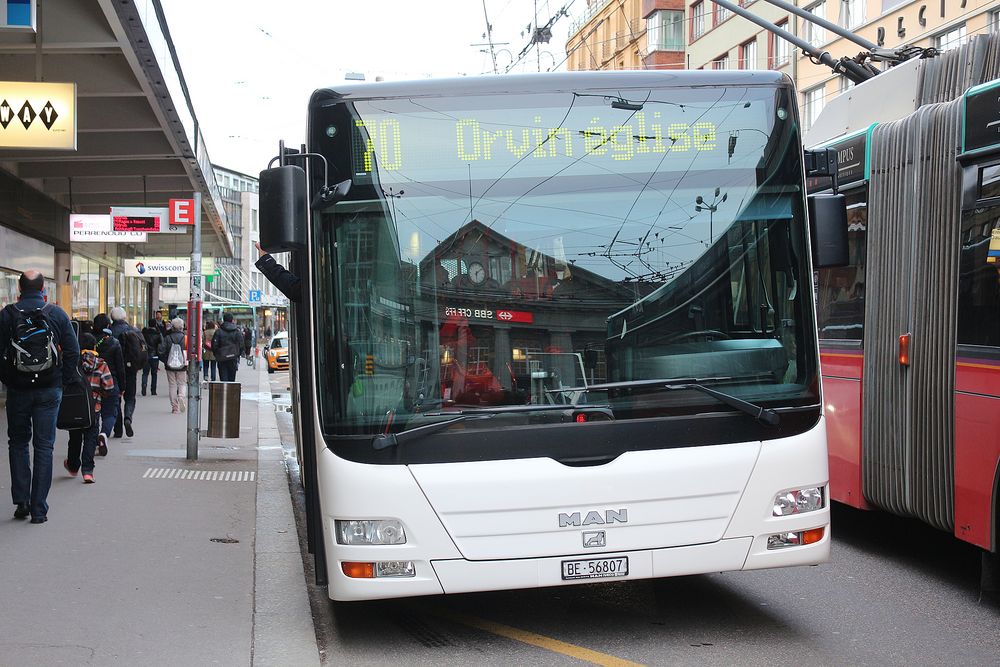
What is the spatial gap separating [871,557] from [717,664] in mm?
3047

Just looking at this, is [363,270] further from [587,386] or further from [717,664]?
[717,664]

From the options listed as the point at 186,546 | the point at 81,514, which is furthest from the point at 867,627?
the point at 81,514

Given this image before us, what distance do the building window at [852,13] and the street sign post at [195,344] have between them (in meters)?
27.5

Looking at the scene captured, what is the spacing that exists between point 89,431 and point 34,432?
7.61 feet

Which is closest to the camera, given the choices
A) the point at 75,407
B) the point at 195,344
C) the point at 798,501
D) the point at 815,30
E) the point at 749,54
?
the point at 798,501

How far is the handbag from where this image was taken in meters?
9.91

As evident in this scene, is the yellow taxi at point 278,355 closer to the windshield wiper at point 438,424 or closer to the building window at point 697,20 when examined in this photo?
the building window at point 697,20

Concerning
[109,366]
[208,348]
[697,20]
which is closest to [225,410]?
[109,366]

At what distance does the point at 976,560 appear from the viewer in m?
8.09

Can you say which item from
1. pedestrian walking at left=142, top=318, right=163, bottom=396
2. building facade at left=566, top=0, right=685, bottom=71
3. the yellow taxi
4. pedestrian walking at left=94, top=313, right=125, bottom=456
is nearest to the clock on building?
pedestrian walking at left=94, top=313, right=125, bottom=456

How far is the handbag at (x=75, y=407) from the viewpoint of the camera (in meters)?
9.91

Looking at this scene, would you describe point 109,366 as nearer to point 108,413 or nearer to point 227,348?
point 108,413

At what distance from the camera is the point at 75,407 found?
9.95m

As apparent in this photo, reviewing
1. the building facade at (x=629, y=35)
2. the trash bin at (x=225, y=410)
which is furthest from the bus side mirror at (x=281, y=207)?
the building facade at (x=629, y=35)
